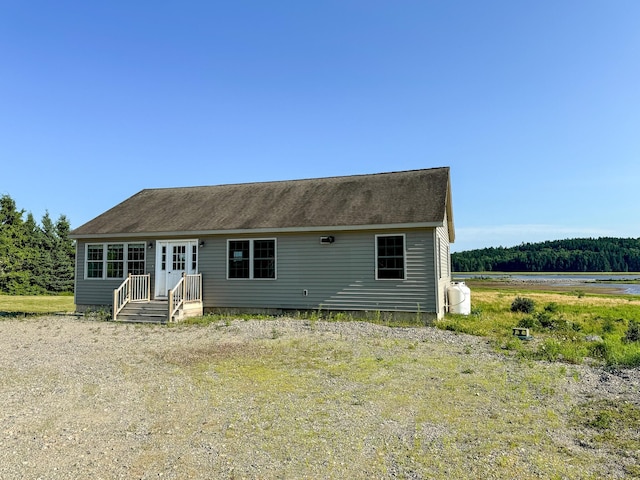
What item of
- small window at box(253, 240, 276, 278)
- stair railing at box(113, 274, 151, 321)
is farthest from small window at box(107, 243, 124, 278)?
small window at box(253, 240, 276, 278)

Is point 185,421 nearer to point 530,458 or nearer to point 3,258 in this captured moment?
point 530,458

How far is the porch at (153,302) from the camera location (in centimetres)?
1359

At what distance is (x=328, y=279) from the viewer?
13.6 metres

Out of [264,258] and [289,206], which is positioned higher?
[289,206]

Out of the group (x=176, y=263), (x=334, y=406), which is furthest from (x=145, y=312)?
(x=334, y=406)

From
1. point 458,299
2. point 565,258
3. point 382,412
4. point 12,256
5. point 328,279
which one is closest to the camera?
point 382,412

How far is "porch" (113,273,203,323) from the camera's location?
535 inches

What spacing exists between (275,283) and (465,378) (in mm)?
8470

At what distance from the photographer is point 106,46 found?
1440 cm

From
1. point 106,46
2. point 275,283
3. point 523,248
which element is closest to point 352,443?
point 275,283

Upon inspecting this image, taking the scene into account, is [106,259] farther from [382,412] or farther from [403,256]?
[382,412]

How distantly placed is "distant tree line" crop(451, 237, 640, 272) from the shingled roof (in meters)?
113

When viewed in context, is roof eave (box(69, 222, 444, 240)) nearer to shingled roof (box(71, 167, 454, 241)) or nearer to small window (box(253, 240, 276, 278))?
shingled roof (box(71, 167, 454, 241))

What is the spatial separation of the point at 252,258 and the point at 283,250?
1225 millimetres
